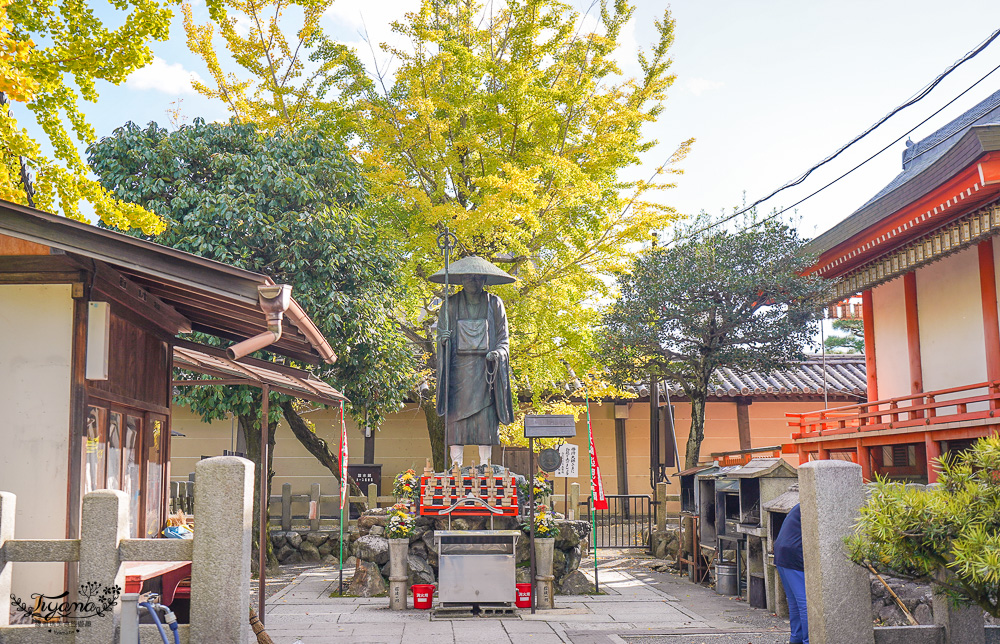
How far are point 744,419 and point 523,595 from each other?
518 inches

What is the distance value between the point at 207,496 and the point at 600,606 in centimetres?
730

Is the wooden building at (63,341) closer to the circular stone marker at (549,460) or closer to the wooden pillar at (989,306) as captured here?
the circular stone marker at (549,460)

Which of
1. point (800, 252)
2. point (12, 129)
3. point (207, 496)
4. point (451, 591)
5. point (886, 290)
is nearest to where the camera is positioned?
point (207, 496)

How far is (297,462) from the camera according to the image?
21719mm

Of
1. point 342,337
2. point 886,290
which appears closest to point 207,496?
point 342,337

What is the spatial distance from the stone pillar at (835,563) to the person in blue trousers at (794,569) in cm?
197

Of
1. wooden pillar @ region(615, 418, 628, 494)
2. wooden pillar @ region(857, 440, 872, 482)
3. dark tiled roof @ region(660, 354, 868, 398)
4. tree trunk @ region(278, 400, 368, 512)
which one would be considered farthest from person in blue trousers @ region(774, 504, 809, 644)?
wooden pillar @ region(615, 418, 628, 494)

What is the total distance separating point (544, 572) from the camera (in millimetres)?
10898

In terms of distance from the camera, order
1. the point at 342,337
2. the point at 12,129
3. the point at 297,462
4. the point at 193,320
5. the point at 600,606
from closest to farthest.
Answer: the point at 12,129, the point at 193,320, the point at 600,606, the point at 342,337, the point at 297,462

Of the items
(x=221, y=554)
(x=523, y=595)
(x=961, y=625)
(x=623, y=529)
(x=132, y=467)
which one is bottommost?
(x=623, y=529)

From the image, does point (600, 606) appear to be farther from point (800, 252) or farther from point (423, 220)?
point (800, 252)

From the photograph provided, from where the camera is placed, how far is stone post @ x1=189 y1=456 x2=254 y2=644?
5.09 m

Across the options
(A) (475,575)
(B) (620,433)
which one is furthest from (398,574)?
(B) (620,433)

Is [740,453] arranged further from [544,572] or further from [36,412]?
[36,412]
